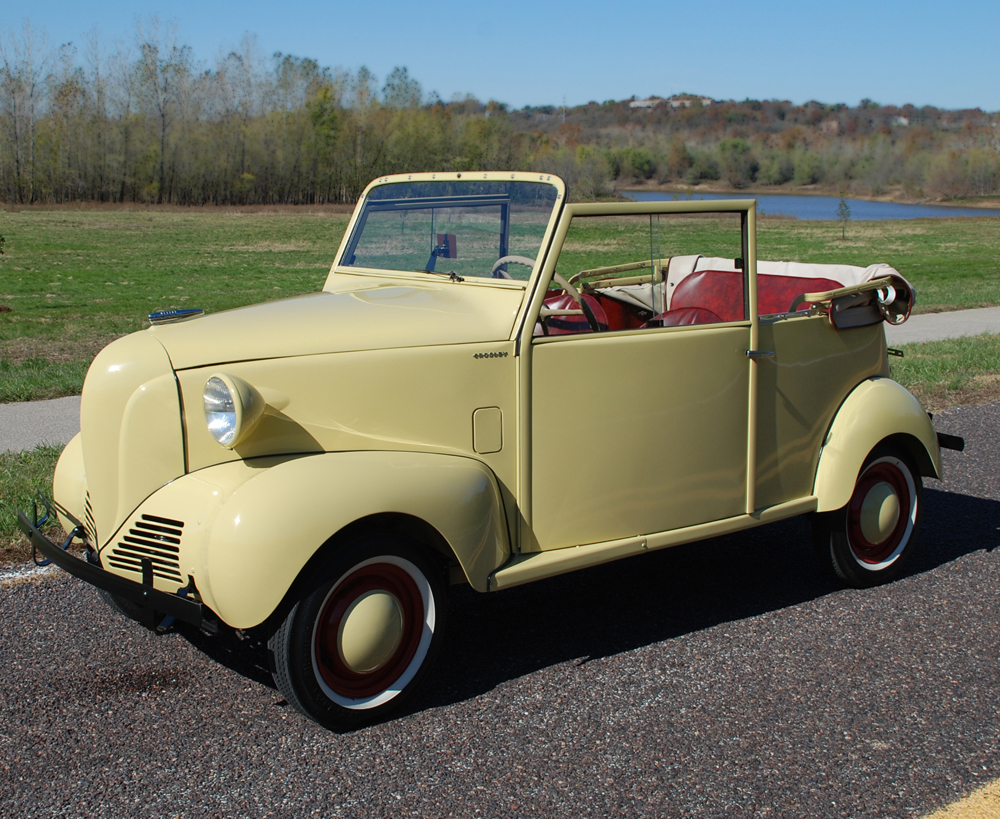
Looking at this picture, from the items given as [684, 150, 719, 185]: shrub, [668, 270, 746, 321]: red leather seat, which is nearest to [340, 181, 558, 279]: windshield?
[668, 270, 746, 321]: red leather seat

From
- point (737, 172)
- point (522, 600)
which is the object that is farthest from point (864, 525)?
point (737, 172)

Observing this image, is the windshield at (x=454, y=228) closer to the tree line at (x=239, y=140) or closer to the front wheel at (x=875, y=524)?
the front wheel at (x=875, y=524)

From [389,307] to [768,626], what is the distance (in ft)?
6.72

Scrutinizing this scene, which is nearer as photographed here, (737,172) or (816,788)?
(816,788)

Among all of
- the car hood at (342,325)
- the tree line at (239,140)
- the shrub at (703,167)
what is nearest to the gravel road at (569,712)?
the car hood at (342,325)

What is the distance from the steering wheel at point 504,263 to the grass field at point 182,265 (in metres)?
0.34

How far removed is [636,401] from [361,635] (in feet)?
4.35

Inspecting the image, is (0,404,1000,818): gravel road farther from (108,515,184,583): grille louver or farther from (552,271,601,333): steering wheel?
(552,271,601,333): steering wheel

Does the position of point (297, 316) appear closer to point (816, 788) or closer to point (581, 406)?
point (581, 406)

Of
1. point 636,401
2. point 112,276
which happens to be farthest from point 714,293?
point 112,276

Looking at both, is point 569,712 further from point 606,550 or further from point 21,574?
point 21,574

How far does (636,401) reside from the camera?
11.4 feet

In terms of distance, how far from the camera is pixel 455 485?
10.1ft

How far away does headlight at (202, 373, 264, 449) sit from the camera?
2781mm
